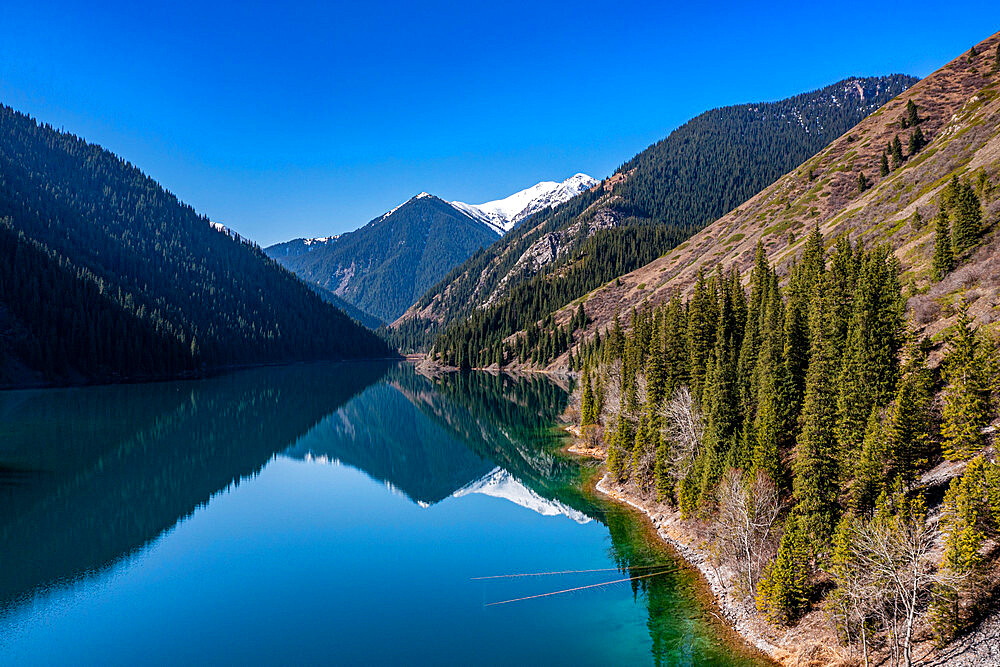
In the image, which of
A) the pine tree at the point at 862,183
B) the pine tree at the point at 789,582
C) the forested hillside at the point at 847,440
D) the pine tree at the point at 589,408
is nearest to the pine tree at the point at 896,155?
the pine tree at the point at 862,183

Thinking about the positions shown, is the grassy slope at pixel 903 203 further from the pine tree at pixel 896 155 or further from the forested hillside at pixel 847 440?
the pine tree at pixel 896 155

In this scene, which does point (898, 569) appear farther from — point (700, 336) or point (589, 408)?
point (589, 408)

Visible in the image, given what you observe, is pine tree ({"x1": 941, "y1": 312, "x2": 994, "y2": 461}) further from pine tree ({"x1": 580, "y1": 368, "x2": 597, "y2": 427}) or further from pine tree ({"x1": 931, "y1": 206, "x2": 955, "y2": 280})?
pine tree ({"x1": 580, "y1": 368, "x2": 597, "y2": 427})

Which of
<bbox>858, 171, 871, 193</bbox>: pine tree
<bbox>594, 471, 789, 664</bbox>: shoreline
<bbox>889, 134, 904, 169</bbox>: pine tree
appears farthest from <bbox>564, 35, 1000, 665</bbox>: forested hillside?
<bbox>889, 134, 904, 169</bbox>: pine tree

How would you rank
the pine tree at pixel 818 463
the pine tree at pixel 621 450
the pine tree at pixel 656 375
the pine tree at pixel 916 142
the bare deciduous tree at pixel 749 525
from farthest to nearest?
the pine tree at pixel 916 142, the pine tree at pixel 621 450, the pine tree at pixel 656 375, the bare deciduous tree at pixel 749 525, the pine tree at pixel 818 463

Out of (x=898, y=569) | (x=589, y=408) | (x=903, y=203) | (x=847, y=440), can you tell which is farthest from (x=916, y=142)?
(x=898, y=569)

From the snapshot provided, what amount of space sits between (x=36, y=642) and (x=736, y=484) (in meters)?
39.0

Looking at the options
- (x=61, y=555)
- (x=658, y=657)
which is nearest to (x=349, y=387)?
(x=61, y=555)

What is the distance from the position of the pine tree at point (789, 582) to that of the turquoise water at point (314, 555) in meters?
2.94

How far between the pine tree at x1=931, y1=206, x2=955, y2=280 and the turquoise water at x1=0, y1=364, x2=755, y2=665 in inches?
1097

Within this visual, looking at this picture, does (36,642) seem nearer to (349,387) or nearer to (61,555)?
(61,555)

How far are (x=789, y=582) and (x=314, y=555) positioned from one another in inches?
1331

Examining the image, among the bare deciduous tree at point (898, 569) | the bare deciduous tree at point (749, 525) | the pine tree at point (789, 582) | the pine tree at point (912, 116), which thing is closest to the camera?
the bare deciduous tree at point (898, 569)

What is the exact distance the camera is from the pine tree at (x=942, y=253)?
4075 centimetres
